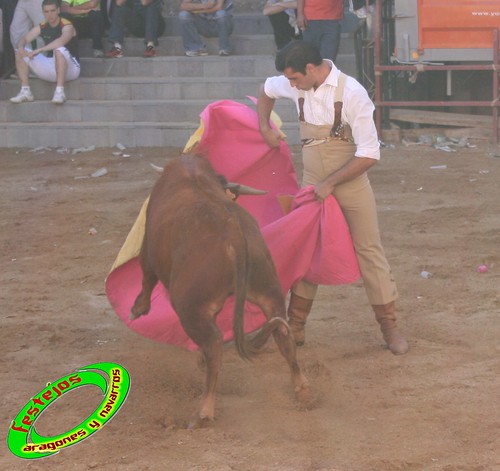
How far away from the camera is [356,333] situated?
20.1ft

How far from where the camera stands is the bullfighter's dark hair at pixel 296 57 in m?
5.21

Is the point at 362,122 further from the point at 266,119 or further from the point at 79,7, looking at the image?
the point at 79,7

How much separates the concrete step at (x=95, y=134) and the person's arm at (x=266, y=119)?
7.17 m

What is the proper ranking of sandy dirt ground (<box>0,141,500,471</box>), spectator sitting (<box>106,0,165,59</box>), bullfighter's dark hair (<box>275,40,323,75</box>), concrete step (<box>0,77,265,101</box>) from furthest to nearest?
spectator sitting (<box>106,0,165,59</box>), concrete step (<box>0,77,265,101</box>), bullfighter's dark hair (<box>275,40,323,75</box>), sandy dirt ground (<box>0,141,500,471</box>)

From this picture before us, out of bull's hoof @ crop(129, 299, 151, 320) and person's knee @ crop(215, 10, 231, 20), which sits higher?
person's knee @ crop(215, 10, 231, 20)

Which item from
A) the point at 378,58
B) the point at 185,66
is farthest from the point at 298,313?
the point at 185,66

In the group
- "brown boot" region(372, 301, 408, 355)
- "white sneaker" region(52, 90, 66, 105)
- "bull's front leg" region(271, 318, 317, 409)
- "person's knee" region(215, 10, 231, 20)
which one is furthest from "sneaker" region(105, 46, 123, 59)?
"bull's front leg" region(271, 318, 317, 409)

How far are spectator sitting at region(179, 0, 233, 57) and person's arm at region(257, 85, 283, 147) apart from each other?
26.7 feet

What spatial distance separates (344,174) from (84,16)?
9489 mm

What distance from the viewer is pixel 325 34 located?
41.6 ft

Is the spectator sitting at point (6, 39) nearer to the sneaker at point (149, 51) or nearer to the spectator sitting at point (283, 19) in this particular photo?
the sneaker at point (149, 51)

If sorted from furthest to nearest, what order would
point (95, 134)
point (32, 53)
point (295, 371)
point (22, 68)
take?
1. point (22, 68)
2. point (32, 53)
3. point (95, 134)
4. point (295, 371)

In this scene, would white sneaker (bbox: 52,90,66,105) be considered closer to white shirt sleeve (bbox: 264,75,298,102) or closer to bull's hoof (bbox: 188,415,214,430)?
white shirt sleeve (bbox: 264,75,298,102)

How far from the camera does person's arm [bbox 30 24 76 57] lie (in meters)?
13.4
